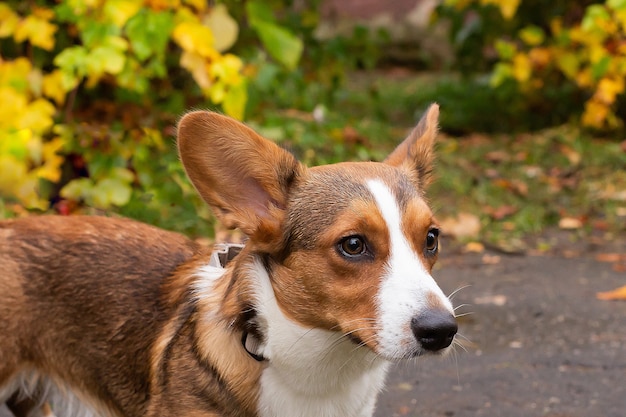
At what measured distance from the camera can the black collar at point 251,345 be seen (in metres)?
3.27

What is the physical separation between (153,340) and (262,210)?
692 millimetres

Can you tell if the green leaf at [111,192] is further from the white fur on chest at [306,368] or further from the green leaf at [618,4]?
the green leaf at [618,4]

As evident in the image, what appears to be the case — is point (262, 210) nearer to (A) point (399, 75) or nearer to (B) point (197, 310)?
(B) point (197, 310)

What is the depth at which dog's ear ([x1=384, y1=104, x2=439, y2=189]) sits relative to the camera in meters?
3.69

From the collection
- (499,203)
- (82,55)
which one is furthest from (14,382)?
(499,203)

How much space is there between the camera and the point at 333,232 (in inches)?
123

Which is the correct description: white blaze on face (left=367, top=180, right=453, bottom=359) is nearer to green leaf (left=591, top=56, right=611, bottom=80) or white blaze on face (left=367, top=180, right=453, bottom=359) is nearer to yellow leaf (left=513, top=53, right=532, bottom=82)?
green leaf (left=591, top=56, right=611, bottom=80)

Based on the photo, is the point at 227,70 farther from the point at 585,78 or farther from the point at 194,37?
the point at 585,78

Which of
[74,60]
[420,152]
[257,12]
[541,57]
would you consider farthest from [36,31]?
[541,57]

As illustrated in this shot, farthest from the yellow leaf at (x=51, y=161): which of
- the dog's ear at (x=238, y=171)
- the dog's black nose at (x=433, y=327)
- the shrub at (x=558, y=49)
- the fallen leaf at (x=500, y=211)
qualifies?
the shrub at (x=558, y=49)

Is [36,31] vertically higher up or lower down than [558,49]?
higher up

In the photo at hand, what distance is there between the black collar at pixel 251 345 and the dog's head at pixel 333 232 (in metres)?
0.17

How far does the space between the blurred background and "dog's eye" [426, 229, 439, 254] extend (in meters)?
0.75

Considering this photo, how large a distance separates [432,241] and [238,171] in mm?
700
